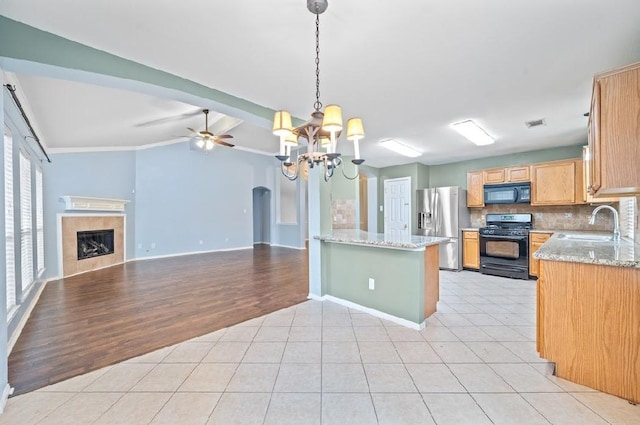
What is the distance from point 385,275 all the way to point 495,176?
363 cm

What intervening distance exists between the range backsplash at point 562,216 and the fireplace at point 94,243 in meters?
8.07

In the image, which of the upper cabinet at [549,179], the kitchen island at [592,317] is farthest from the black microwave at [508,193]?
the kitchen island at [592,317]

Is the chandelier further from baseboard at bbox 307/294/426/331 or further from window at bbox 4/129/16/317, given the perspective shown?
window at bbox 4/129/16/317

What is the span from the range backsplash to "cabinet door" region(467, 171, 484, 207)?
34 centimetres

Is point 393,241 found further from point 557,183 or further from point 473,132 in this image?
point 557,183

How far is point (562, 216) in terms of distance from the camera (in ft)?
15.5

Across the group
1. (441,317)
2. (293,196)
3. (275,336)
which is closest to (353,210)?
(441,317)

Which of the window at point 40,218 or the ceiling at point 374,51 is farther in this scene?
the window at point 40,218

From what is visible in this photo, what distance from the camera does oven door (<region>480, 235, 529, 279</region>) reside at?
452 centimetres

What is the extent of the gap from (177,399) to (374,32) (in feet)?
8.80

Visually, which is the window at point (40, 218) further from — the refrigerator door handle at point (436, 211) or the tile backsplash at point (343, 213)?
the refrigerator door handle at point (436, 211)

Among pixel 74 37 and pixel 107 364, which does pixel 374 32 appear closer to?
pixel 74 37

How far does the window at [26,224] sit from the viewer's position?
3.24m

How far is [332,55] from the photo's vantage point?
2043mm
